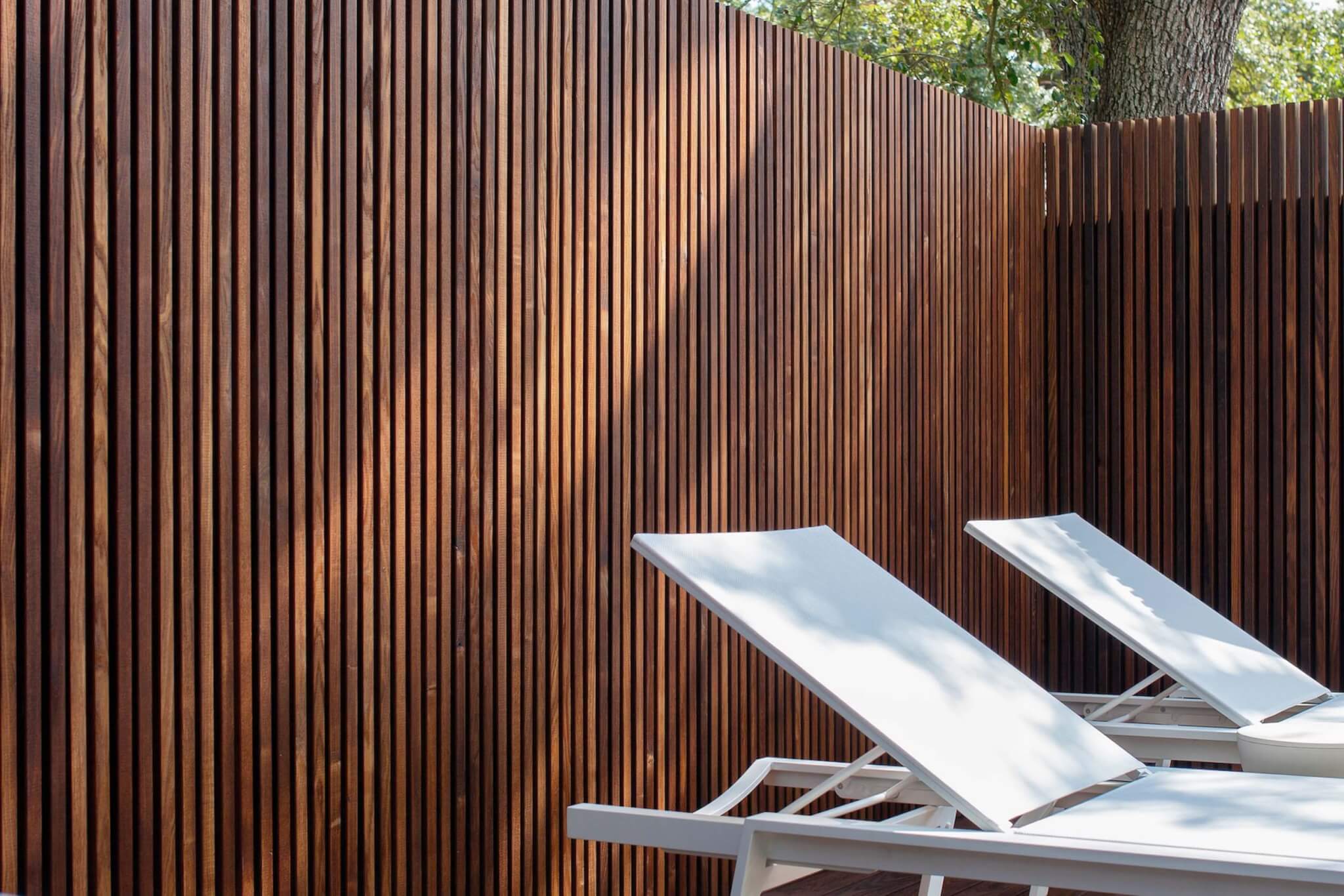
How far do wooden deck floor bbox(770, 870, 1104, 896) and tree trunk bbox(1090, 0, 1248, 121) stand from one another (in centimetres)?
442

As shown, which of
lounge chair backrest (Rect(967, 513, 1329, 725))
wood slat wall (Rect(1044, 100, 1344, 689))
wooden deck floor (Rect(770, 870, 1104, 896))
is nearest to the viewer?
lounge chair backrest (Rect(967, 513, 1329, 725))

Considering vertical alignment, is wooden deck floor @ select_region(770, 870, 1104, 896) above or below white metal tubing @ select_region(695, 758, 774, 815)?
below

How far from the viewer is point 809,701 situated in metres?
4.63

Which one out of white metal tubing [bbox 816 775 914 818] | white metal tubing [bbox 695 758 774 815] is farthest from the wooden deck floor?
white metal tubing [bbox 816 775 914 818]

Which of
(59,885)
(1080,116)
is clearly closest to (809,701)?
(59,885)

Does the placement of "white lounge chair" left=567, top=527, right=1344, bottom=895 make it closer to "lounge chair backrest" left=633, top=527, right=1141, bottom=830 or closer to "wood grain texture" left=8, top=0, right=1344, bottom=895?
"lounge chair backrest" left=633, top=527, right=1141, bottom=830

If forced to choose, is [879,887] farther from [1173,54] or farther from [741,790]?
[1173,54]

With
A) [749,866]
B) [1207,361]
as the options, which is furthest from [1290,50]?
[749,866]

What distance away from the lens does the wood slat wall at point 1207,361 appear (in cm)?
544

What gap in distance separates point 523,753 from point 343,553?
2.40 ft

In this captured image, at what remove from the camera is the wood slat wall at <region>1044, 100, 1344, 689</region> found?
5.44 m

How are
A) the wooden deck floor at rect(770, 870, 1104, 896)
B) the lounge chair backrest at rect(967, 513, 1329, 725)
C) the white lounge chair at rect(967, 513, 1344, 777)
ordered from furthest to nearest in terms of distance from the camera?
1. the wooden deck floor at rect(770, 870, 1104, 896)
2. the lounge chair backrest at rect(967, 513, 1329, 725)
3. the white lounge chair at rect(967, 513, 1344, 777)

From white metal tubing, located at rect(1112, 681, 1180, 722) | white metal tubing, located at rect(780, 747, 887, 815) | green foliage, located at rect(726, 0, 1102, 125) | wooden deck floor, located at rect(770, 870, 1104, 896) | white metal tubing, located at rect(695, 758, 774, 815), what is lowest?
wooden deck floor, located at rect(770, 870, 1104, 896)

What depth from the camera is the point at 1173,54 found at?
7.53m
